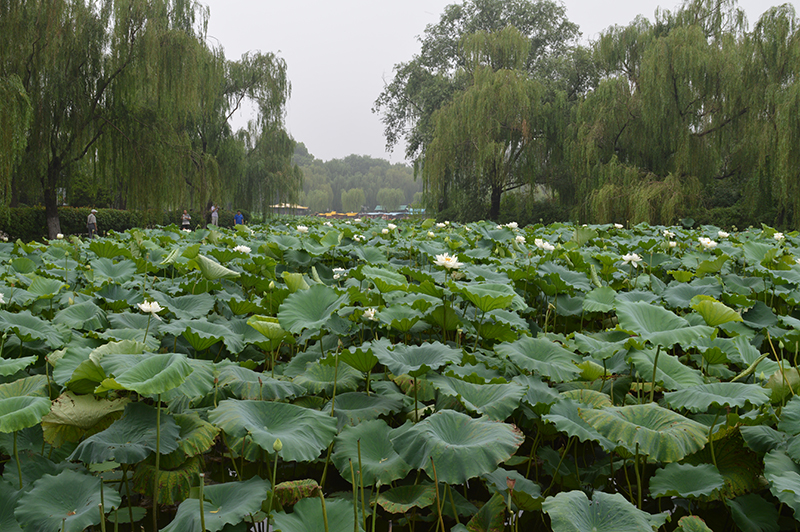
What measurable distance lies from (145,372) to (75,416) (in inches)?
7.5

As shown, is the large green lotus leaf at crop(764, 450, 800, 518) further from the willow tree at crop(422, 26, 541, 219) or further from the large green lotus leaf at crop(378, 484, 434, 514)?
the willow tree at crop(422, 26, 541, 219)

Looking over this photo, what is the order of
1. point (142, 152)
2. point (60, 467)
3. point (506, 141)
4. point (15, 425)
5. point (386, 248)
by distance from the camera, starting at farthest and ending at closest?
point (506, 141) → point (142, 152) → point (386, 248) → point (60, 467) → point (15, 425)

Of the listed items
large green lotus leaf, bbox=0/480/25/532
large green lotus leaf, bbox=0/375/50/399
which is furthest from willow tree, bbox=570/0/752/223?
large green lotus leaf, bbox=0/480/25/532

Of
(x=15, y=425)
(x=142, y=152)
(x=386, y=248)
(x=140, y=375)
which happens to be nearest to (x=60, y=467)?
(x=15, y=425)

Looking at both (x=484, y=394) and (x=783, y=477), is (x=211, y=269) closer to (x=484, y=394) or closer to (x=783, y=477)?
(x=484, y=394)

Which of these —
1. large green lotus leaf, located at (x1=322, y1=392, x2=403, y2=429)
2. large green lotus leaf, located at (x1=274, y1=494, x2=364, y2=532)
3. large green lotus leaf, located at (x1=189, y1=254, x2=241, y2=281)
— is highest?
large green lotus leaf, located at (x1=189, y1=254, x2=241, y2=281)

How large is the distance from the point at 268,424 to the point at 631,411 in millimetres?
745

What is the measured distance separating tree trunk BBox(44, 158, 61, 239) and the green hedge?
0.63 meters

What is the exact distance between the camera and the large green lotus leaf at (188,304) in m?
1.68

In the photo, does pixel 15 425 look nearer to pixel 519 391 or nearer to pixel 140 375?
pixel 140 375

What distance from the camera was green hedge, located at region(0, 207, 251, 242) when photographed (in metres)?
10.1

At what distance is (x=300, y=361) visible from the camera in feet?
4.79

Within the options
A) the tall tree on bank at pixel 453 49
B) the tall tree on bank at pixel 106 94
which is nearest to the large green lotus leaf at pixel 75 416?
the tall tree on bank at pixel 106 94

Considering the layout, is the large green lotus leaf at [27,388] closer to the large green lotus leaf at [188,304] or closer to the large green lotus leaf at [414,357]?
the large green lotus leaf at [188,304]
